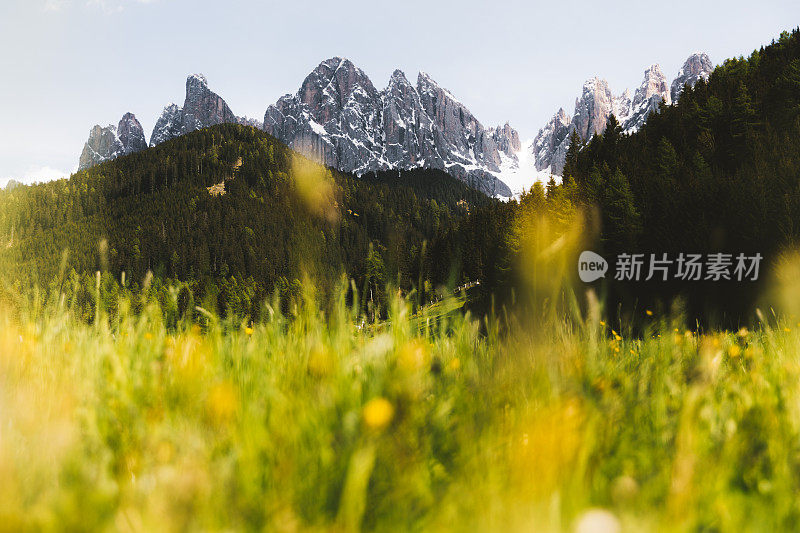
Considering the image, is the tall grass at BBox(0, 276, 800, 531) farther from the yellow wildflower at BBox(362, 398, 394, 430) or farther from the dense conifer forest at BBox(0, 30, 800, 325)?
the dense conifer forest at BBox(0, 30, 800, 325)

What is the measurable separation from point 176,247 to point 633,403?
165216 mm

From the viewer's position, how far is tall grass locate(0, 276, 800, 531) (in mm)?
913

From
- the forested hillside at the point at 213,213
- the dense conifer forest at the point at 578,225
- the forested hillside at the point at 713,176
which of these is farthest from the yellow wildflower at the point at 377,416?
the forested hillside at the point at 213,213

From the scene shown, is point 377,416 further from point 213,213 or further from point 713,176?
point 213,213

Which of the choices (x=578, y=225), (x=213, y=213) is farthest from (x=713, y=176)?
(x=213, y=213)

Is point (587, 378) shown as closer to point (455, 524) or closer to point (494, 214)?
point (455, 524)

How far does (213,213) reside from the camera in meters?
162

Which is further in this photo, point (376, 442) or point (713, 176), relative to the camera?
point (713, 176)

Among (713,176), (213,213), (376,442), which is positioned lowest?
(376,442)

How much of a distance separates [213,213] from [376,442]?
585 ft

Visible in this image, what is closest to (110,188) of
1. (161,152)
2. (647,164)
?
(161,152)

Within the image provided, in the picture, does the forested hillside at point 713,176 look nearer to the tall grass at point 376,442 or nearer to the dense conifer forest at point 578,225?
the dense conifer forest at point 578,225

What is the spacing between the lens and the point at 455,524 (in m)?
0.95

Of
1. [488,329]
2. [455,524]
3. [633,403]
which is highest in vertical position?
[488,329]
